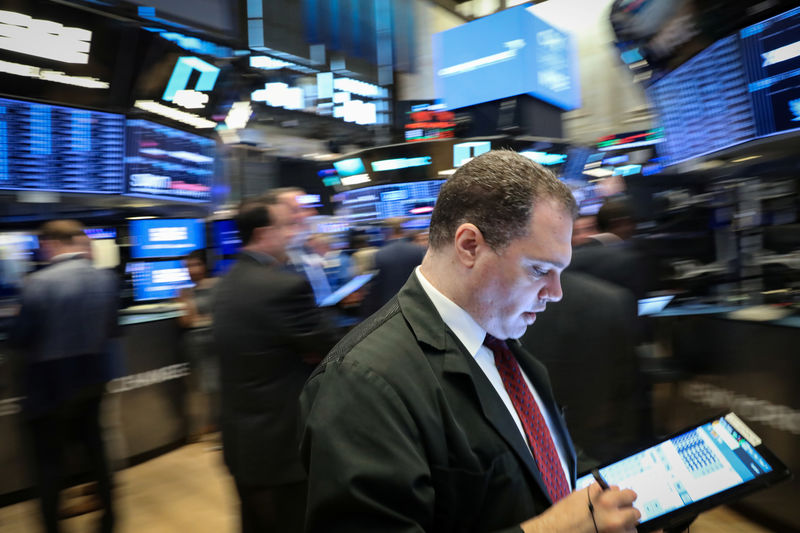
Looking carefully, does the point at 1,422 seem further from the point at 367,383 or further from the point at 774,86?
the point at 774,86

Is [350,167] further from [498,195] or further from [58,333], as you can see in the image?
[498,195]

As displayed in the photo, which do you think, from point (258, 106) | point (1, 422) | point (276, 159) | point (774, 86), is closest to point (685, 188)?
point (774, 86)

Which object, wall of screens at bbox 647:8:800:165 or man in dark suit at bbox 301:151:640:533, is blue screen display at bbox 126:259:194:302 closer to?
wall of screens at bbox 647:8:800:165

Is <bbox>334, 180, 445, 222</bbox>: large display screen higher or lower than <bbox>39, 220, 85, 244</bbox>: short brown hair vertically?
higher

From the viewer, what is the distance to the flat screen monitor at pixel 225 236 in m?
8.30

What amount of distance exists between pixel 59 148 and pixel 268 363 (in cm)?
305

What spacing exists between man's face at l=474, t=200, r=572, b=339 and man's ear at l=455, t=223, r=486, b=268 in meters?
0.02

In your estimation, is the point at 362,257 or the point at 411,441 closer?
the point at 411,441

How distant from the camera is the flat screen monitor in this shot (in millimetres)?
8297

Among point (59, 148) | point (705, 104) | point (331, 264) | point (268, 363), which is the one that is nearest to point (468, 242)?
point (268, 363)

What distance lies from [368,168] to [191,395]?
7.92m

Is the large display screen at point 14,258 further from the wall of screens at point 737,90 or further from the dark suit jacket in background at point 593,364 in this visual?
the wall of screens at point 737,90

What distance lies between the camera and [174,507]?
12.5 ft

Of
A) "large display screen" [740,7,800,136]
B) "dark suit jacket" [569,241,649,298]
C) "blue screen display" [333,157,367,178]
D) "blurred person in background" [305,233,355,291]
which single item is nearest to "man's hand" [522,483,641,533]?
"dark suit jacket" [569,241,649,298]
